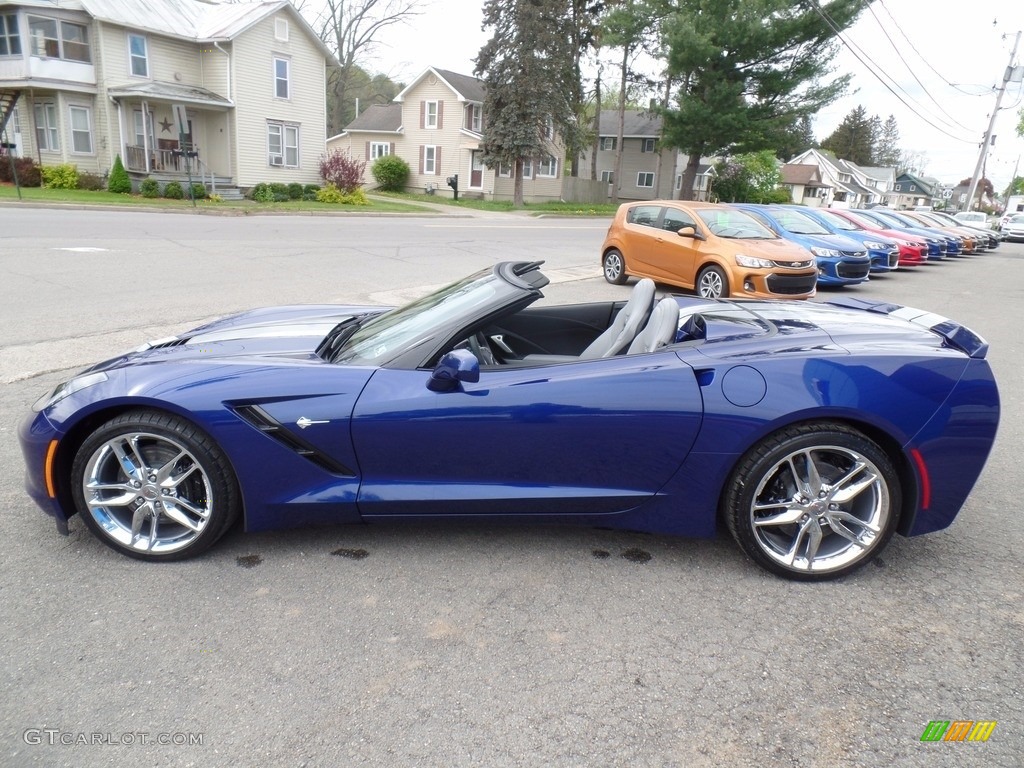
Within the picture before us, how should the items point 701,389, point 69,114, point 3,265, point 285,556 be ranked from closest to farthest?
point 701,389 < point 285,556 < point 3,265 < point 69,114

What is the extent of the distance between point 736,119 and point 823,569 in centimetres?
3709

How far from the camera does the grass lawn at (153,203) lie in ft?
73.4

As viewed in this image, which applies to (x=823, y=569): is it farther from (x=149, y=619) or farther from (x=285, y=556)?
(x=149, y=619)

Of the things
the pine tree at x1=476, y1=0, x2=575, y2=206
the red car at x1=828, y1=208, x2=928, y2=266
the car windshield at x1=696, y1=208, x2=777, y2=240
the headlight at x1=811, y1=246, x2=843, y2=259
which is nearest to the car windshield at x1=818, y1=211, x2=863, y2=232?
the red car at x1=828, y1=208, x2=928, y2=266

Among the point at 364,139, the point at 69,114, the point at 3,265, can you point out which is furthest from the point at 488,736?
the point at 364,139

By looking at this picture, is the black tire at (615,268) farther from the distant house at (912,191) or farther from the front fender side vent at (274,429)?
the distant house at (912,191)

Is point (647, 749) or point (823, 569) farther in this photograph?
point (823, 569)

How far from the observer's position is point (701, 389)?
9.54 ft

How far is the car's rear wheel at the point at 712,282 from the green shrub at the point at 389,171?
33.6 metres

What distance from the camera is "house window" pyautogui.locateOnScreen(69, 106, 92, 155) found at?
92.6 feet

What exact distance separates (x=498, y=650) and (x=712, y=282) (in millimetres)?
8762

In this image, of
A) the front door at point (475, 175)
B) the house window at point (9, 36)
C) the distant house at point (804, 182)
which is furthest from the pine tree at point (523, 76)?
the distant house at point (804, 182)

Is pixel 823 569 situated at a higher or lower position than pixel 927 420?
lower

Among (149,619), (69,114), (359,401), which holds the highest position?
(69,114)
